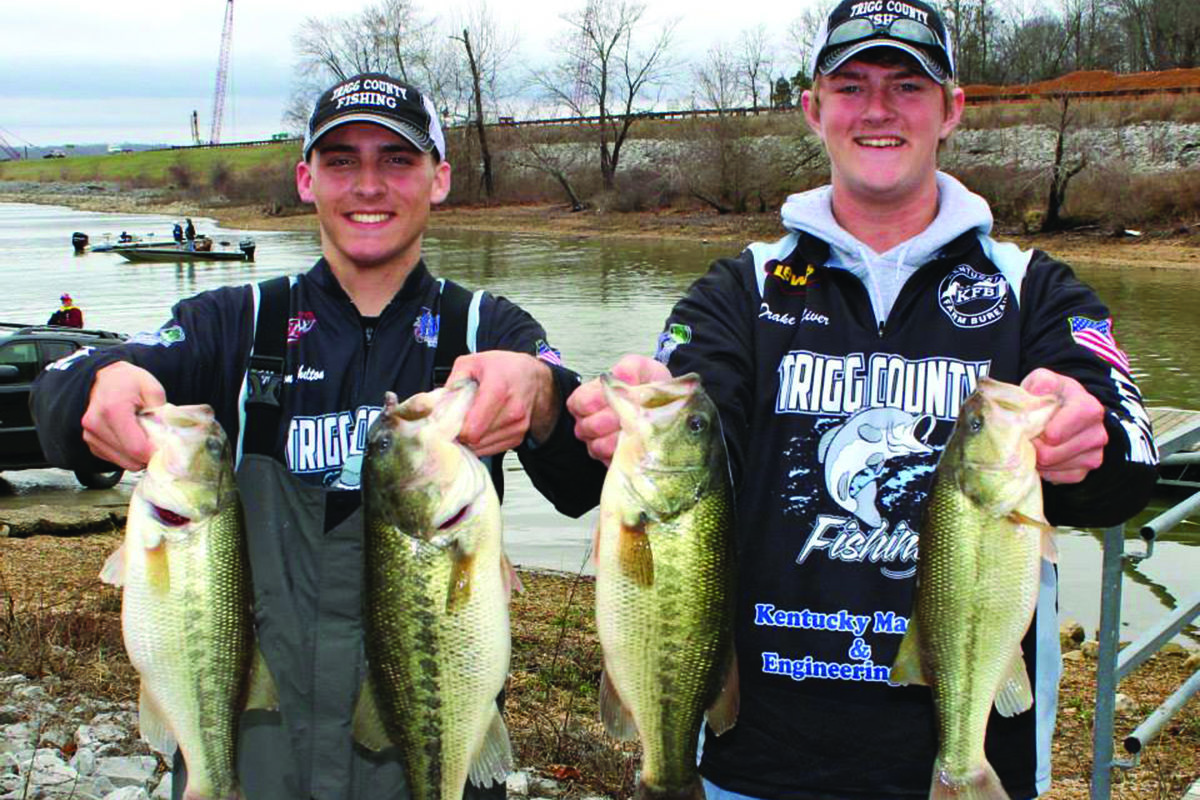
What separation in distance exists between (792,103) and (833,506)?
71204 mm

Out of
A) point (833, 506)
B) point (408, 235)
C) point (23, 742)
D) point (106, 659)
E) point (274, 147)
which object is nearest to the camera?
point (833, 506)

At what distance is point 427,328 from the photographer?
3477 millimetres

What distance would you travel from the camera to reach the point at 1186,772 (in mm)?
6020

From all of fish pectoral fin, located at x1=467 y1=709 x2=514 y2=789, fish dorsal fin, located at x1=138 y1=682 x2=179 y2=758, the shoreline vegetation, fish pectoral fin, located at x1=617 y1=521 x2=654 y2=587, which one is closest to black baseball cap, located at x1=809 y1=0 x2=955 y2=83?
fish pectoral fin, located at x1=617 y1=521 x2=654 y2=587

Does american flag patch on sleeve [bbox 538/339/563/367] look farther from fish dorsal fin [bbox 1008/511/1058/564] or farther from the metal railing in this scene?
the metal railing

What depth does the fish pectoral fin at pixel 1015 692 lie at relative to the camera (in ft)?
9.66

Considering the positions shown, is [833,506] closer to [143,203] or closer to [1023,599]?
[1023,599]

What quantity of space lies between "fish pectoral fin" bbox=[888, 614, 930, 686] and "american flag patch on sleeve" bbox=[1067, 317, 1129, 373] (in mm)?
849

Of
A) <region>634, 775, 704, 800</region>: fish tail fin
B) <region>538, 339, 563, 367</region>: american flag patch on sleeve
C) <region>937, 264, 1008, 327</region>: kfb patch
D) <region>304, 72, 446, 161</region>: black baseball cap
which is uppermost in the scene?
<region>304, 72, 446, 161</region>: black baseball cap

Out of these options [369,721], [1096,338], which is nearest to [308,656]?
[369,721]

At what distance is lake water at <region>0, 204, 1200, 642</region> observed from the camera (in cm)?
1231

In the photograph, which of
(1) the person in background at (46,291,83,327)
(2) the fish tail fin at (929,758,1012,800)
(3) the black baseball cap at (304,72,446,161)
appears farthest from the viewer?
(1) the person in background at (46,291,83,327)

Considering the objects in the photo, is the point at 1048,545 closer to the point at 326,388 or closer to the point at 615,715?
the point at 615,715

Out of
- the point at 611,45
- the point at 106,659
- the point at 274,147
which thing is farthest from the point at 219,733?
the point at 274,147
